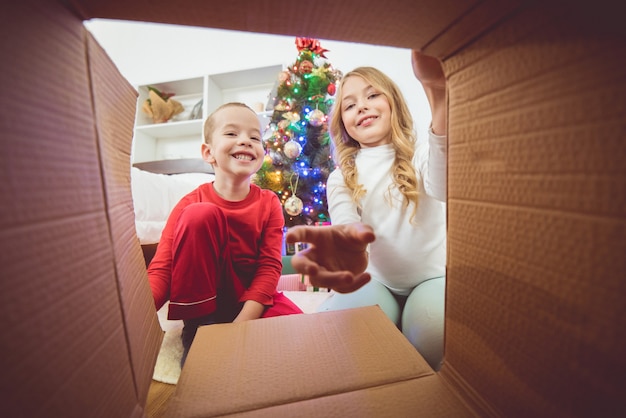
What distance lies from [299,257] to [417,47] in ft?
0.89

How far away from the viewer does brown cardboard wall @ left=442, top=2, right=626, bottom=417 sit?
187 mm

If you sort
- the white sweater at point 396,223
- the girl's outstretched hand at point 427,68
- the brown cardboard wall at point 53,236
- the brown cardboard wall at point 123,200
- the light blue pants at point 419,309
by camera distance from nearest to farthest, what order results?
the brown cardboard wall at point 53,236, the brown cardboard wall at point 123,200, the girl's outstretched hand at point 427,68, the light blue pants at point 419,309, the white sweater at point 396,223

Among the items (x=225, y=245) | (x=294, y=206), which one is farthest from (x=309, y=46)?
(x=225, y=245)

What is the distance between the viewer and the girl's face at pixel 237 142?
0.94 meters

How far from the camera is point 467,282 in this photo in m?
0.32

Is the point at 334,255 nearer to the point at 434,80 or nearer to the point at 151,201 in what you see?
the point at 434,80

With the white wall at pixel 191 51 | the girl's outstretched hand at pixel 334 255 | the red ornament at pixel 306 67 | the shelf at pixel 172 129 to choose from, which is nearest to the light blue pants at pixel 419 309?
the girl's outstretched hand at pixel 334 255

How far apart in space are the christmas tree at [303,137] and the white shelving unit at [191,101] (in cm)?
80

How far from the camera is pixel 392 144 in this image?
3.04 ft

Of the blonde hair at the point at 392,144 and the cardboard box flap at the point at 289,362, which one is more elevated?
the blonde hair at the point at 392,144

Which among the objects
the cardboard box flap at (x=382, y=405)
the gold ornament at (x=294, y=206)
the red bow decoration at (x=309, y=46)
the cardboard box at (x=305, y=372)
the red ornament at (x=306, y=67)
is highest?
the red bow decoration at (x=309, y=46)

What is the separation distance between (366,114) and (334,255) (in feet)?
2.06

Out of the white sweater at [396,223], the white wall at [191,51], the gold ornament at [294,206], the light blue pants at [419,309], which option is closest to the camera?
the light blue pants at [419,309]

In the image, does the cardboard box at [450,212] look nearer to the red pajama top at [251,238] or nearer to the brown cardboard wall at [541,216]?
the brown cardboard wall at [541,216]
